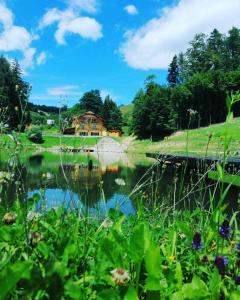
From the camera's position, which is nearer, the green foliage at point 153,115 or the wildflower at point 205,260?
the wildflower at point 205,260

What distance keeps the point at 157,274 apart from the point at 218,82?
258ft

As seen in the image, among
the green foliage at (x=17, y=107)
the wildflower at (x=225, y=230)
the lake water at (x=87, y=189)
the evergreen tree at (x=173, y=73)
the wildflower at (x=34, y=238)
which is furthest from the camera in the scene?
the evergreen tree at (x=173, y=73)

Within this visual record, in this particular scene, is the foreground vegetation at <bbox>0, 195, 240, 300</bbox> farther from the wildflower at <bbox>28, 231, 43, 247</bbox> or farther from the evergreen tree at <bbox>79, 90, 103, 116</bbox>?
the evergreen tree at <bbox>79, 90, 103, 116</bbox>

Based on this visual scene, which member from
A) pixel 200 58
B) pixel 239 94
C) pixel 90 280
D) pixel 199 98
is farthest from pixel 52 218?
pixel 200 58

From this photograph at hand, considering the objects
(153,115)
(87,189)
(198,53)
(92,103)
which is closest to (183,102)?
(153,115)

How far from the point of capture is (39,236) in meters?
1.64

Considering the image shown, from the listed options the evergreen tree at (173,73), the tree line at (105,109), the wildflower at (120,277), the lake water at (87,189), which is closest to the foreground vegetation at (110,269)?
the wildflower at (120,277)

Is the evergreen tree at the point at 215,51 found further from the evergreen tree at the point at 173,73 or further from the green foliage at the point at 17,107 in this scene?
the green foliage at the point at 17,107

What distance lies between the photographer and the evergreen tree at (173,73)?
10700 centimetres

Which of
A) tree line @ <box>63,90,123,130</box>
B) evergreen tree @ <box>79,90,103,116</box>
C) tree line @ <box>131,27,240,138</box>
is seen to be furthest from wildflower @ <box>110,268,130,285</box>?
evergreen tree @ <box>79,90,103,116</box>

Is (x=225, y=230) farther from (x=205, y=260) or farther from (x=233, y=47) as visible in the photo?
(x=233, y=47)

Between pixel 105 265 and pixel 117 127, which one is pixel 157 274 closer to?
pixel 105 265

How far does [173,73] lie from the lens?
108 metres

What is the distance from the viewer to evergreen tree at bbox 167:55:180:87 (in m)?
107
